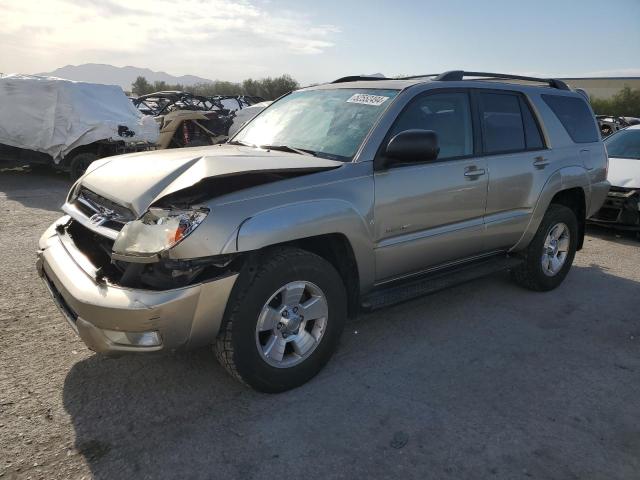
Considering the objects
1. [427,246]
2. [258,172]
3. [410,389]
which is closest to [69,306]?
[258,172]

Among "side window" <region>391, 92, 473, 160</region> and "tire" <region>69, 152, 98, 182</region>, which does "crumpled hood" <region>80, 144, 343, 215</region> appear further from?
"tire" <region>69, 152, 98, 182</region>

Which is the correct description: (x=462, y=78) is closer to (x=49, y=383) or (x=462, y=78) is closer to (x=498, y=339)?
(x=498, y=339)

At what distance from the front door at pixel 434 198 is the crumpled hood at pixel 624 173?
13.7 feet

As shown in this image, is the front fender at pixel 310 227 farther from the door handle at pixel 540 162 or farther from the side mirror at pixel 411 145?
the door handle at pixel 540 162

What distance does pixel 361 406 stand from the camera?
3107mm

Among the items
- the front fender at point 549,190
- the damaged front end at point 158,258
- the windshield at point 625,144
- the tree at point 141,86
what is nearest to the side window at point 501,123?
the front fender at point 549,190

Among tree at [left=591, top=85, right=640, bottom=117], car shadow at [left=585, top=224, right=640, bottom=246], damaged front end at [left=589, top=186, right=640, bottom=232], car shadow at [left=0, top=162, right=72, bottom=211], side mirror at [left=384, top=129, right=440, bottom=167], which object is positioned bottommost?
car shadow at [left=585, top=224, right=640, bottom=246]

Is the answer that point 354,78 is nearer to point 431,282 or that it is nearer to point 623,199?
point 431,282

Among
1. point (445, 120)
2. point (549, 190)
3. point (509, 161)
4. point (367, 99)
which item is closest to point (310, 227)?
point (367, 99)

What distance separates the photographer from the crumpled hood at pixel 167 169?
288 centimetres

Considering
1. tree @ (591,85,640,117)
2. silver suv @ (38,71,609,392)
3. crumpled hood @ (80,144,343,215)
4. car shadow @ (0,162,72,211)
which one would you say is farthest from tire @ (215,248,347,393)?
tree @ (591,85,640,117)

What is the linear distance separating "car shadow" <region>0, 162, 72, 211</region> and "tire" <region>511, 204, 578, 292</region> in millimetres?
6585

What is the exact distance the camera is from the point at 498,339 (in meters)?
4.11

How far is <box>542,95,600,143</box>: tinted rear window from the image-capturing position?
5143 mm
